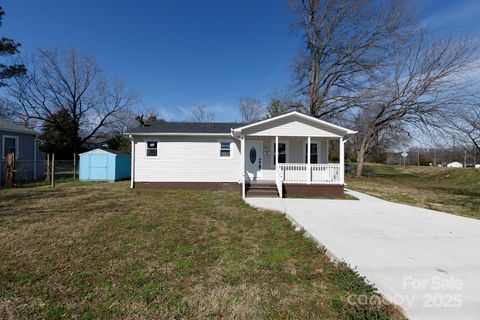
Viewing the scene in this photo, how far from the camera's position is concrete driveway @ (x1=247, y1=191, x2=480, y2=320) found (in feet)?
8.97

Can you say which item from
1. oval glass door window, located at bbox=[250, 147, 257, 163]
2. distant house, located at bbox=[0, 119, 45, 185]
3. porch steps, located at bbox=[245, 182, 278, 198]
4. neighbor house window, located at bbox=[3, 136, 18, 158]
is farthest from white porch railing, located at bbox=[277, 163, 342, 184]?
neighbor house window, located at bbox=[3, 136, 18, 158]

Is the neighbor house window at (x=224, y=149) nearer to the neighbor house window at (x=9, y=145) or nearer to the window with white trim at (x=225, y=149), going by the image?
the window with white trim at (x=225, y=149)

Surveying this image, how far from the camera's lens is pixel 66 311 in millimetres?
2561

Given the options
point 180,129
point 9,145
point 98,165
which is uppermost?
point 180,129

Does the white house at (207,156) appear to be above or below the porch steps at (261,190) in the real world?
above

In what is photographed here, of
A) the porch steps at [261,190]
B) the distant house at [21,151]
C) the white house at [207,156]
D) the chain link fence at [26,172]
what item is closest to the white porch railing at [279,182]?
the porch steps at [261,190]

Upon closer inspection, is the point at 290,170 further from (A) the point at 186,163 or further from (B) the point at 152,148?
(B) the point at 152,148

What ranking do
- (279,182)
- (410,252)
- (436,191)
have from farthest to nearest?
(436,191), (279,182), (410,252)

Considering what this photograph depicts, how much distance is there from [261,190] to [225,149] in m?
3.74

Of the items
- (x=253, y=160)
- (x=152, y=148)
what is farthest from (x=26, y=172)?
(x=253, y=160)

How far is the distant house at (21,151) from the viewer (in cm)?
1366

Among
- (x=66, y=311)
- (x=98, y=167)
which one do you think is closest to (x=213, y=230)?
(x=66, y=311)

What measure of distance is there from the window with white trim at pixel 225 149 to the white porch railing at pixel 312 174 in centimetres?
346

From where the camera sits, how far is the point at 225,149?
42.4 feet
